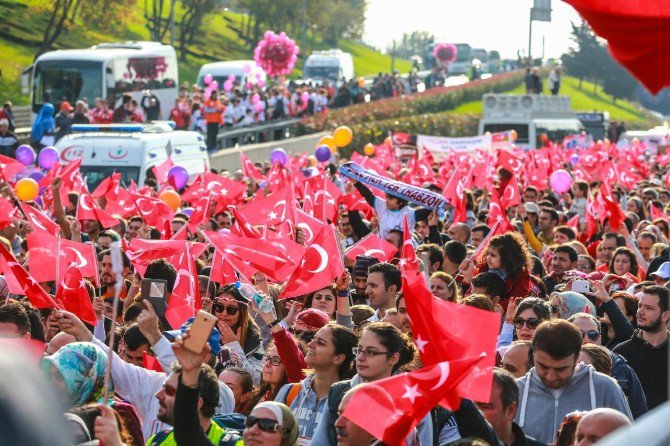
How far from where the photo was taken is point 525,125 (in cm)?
3906

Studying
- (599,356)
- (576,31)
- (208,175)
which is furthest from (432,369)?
(576,31)

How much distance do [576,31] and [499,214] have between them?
8688 cm

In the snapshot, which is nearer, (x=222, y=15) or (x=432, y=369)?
(x=432, y=369)

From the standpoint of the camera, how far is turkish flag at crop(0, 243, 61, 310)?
859 cm

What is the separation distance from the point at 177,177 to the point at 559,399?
1387cm

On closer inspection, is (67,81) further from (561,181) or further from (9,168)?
(9,168)

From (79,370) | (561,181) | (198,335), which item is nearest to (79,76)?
(561,181)

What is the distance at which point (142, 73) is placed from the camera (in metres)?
36.8

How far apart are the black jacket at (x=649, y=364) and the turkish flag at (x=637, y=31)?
10.8 feet

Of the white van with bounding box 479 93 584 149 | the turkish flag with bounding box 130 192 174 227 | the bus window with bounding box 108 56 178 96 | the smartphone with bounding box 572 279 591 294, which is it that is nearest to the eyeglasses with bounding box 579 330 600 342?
the smartphone with bounding box 572 279 591 294

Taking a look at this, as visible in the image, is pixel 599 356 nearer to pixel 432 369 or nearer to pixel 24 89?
pixel 432 369

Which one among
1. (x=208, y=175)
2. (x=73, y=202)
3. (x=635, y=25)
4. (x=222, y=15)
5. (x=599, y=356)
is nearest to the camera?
(x=635, y=25)

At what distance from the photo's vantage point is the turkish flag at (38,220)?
12197mm

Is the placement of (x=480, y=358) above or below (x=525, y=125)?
above
